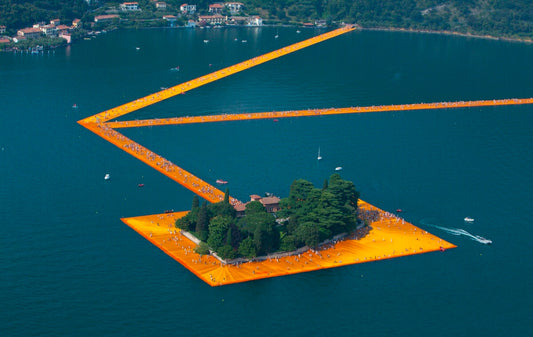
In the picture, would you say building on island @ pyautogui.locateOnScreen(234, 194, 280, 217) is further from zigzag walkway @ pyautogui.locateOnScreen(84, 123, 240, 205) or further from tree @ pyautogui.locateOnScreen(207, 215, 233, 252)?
tree @ pyautogui.locateOnScreen(207, 215, 233, 252)

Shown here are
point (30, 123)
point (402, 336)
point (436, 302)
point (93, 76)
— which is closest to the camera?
point (402, 336)

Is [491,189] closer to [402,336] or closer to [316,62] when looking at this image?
[402,336]

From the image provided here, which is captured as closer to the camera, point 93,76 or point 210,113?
point 210,113

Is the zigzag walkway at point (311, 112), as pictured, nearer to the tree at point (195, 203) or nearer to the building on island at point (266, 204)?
the building on island at point (266, 204)

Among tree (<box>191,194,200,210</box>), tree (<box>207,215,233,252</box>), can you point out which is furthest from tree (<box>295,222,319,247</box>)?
tree (<box>191,194,200,210</box>)

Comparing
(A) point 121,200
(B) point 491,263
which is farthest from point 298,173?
(B) point 491,263

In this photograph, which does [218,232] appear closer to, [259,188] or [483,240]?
[259,188]
